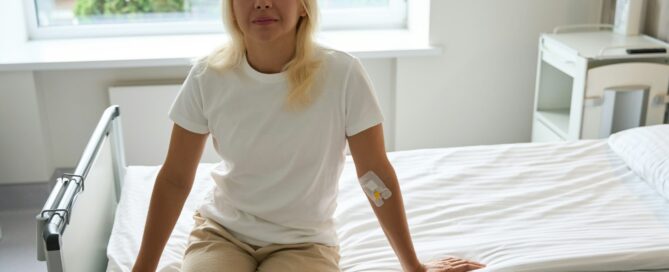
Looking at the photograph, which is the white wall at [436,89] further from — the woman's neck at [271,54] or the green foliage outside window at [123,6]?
the woman's neck at [271,54]

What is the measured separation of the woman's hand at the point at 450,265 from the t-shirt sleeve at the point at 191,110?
57cm

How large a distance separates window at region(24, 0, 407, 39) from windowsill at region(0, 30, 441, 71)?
0.05 meters

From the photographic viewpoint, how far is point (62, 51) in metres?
3.08

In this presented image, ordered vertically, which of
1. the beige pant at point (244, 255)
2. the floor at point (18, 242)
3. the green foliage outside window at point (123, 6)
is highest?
the green foliage outside window at point (123, 6)

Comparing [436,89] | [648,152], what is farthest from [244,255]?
[436,89]

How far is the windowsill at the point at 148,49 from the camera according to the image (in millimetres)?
2902

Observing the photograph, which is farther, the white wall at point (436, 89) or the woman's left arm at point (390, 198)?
the white wall at point (436, 89)

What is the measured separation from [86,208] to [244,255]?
16.1 inches

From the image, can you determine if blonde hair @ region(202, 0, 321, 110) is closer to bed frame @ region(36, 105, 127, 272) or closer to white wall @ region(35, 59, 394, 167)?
bed frame @ region(36, 105, 127, 272)

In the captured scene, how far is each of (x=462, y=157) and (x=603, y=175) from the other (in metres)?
0.42

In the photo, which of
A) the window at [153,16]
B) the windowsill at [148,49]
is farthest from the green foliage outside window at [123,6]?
the windowsill at [148,49]

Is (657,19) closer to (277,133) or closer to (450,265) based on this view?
(450,265)

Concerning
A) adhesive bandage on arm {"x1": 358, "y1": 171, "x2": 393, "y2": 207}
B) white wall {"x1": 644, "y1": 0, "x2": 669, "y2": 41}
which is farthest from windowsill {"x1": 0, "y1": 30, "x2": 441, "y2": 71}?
adhesive bandage on arm {"x1": 358, "y1": 171, "x2": 393, "y2": 207}

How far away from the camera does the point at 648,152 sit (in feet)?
6.55
